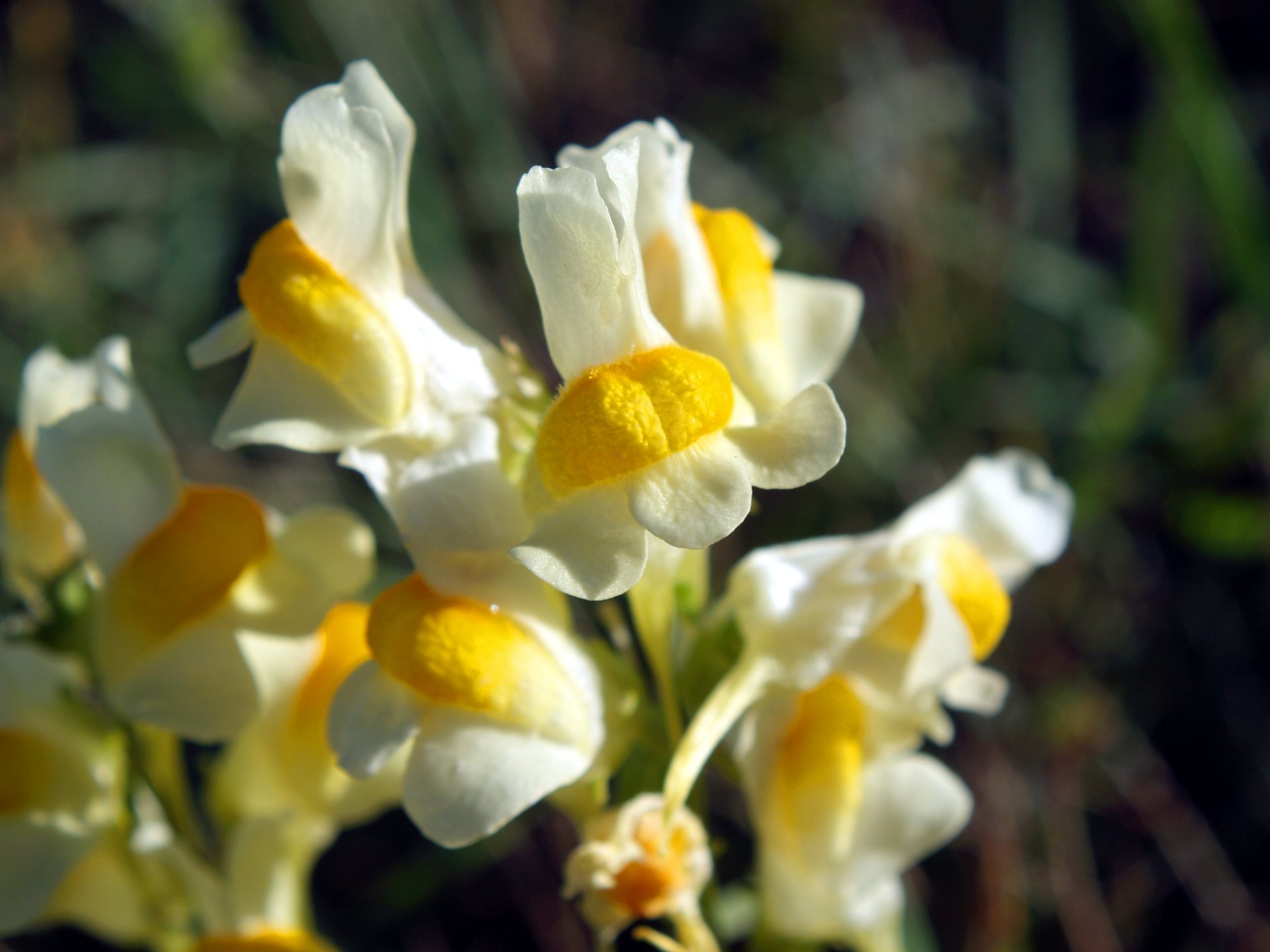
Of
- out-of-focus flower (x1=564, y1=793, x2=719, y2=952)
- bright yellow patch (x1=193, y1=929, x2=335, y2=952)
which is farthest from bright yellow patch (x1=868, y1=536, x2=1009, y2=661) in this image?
bright yellow patch (x1=193, y1=929, x2=335, y2=952)

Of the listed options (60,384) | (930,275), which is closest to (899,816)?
Result: (60,384)

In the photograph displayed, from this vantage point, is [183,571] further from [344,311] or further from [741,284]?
[741,284]

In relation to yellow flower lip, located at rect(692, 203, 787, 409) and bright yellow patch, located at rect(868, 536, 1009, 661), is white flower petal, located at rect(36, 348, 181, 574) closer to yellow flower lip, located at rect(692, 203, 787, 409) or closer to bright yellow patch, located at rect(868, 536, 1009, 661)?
yellow flower lip, located at rect(692, 203, 787, 409)

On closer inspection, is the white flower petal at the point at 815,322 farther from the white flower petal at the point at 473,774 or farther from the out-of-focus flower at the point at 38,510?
the out-of-focus flower at the point at 38,510

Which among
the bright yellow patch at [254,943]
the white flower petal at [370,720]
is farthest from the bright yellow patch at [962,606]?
the bright yellow patch at [254,943]

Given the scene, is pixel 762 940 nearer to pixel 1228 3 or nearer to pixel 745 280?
pixel 745 280

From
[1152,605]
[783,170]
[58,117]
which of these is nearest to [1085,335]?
[1152,605]
